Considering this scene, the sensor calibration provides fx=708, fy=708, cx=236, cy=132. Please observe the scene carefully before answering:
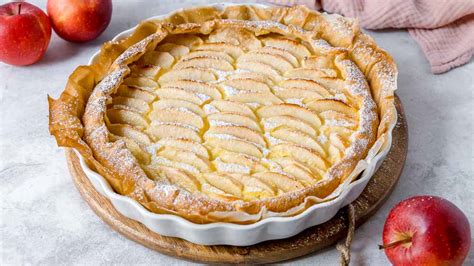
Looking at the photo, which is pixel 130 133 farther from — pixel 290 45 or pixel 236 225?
pixel 290 45

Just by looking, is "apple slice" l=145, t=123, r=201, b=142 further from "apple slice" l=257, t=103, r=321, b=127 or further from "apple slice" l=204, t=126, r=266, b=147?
"apple slice" l=257, t=103, r=321, b=127

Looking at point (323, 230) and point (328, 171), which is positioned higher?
point (328, 171)

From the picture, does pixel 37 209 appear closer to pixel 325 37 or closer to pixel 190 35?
pixel 190 35

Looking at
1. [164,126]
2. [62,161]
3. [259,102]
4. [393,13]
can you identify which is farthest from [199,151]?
[393,13]

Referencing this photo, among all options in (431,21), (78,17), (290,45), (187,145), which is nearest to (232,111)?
(187,145)

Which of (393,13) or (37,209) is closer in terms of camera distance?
(37,209)

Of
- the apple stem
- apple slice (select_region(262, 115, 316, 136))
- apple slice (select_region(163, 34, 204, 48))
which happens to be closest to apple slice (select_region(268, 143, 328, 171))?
apple slice (select_region(262, 115, 316, 136))
